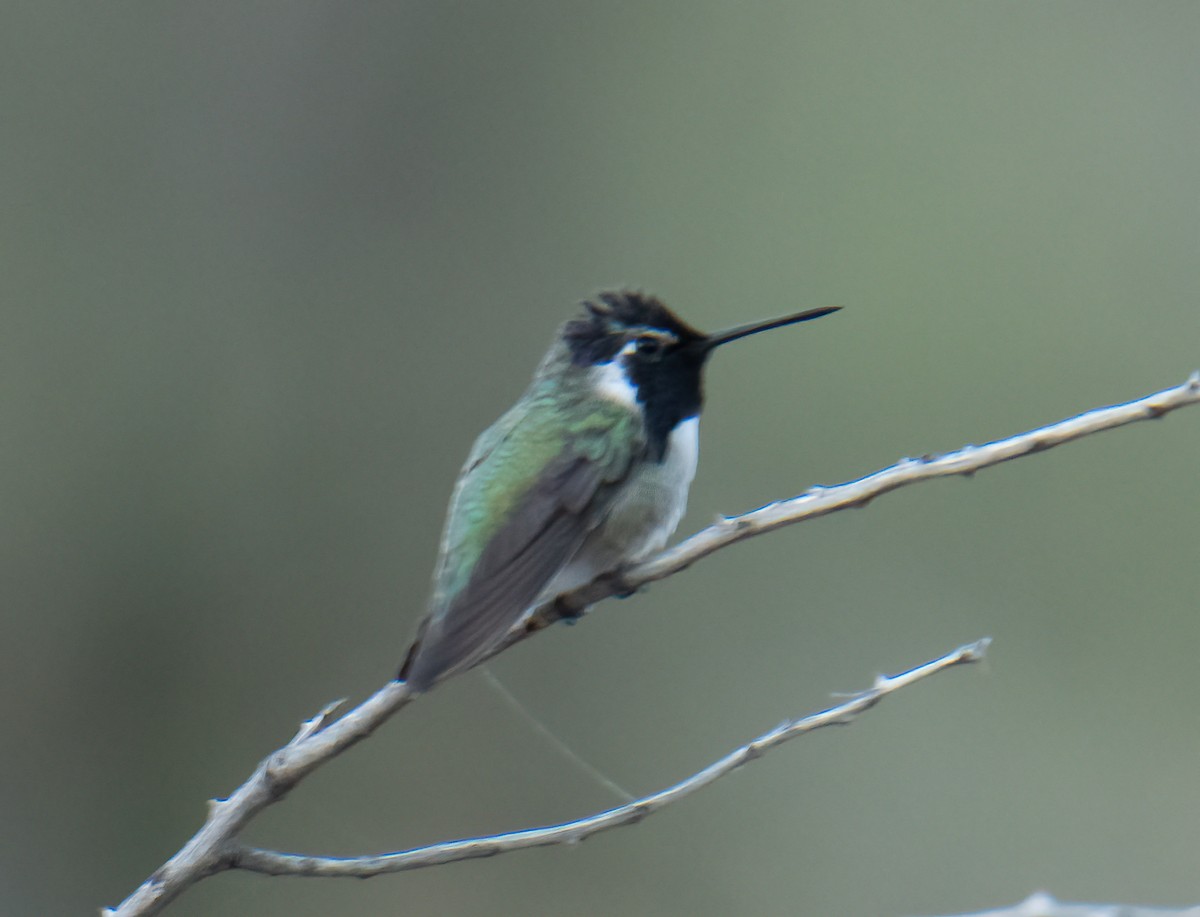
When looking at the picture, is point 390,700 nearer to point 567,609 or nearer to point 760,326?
point 567,609

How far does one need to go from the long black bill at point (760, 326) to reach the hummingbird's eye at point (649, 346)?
97 mm

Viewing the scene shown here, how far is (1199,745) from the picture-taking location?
17.0ft

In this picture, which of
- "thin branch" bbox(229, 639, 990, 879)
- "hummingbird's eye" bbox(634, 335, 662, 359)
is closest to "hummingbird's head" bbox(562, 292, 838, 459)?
"hummingbird's eye" bbox(634, 335, 662, 359)

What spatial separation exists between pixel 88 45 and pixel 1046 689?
531 centimetres

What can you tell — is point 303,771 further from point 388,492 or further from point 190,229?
point 190,229

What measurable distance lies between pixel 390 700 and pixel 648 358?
4.01ft

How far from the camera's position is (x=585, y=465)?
8.57ft

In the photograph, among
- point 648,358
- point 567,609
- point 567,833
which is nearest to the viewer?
point 567,833

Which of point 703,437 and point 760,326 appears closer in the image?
point 760,326

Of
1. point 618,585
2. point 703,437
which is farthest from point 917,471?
point 703,437

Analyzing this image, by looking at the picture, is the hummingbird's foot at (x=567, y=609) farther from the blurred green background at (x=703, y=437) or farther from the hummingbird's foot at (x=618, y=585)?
the blurred green background at (x=703, y=437)

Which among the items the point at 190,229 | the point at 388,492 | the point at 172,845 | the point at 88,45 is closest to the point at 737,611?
the point at 388,492

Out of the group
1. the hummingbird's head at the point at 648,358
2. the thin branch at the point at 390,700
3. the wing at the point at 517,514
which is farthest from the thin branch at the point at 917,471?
A: the hummingbird's head at the point at 648,358

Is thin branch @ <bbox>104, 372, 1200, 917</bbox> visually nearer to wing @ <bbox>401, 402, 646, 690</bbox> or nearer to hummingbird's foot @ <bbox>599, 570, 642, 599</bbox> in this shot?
wing @ <bbox>401, 402, 646, 690</bbox>
